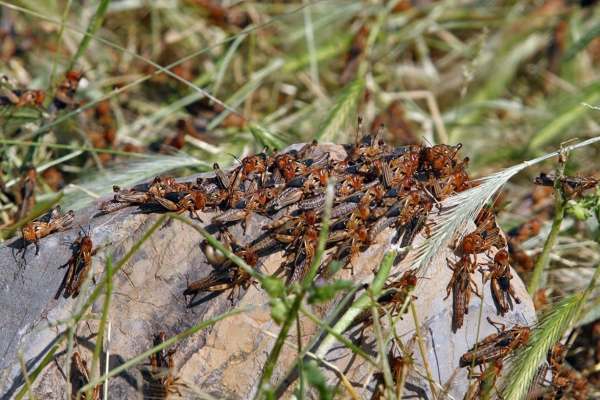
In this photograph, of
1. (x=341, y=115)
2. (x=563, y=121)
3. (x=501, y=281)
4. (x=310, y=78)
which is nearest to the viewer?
(x=501, y=281)

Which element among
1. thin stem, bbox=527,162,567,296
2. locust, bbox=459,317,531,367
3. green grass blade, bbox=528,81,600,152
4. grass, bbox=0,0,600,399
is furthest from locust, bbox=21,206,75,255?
green grass blade, bbox=528,81,600,152

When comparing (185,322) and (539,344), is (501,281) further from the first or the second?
(185,322)

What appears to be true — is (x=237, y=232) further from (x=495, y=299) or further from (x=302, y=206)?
(x=495, y=299)

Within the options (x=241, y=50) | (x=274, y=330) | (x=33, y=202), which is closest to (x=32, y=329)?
(x=274, y=330)

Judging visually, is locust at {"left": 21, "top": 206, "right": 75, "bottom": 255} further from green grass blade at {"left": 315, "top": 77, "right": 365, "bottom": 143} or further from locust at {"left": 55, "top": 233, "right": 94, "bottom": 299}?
green grass blade at {"left": 315, "top": 77, "right": 365, "bottom": 143}

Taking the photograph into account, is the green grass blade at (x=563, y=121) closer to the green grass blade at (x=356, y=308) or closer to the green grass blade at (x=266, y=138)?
the green grass blade at (x=266, y=138)

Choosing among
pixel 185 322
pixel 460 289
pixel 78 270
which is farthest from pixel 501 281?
pixel 78 270
